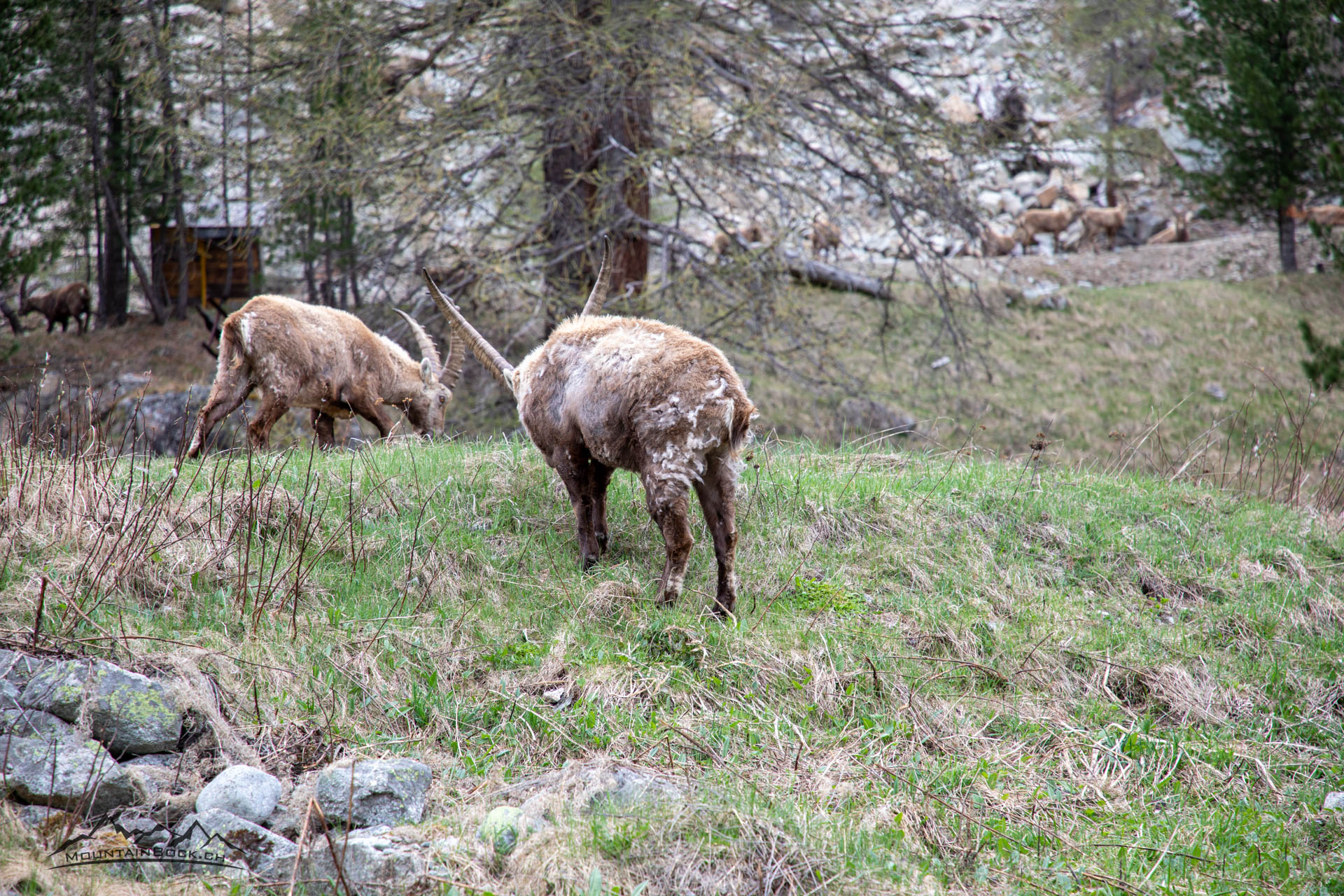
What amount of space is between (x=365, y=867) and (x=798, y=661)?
2.42 meters

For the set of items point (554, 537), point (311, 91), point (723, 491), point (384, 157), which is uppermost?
point (311, 91)

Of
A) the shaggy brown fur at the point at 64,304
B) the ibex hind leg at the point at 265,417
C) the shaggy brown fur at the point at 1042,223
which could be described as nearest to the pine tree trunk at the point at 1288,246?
the shaggy brown fur at the point at 1042,223

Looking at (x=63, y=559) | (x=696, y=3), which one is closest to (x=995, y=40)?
(x=696, y=3)

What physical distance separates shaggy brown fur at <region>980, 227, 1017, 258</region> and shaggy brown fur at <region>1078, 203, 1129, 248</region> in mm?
2060

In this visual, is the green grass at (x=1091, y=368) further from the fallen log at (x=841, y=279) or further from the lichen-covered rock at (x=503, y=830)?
the lichen-covered rock at (x=503, y=830)

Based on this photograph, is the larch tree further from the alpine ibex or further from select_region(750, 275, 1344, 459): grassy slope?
the alpine ibex

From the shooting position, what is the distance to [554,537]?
19.8ft

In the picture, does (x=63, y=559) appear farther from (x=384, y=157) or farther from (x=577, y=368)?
(x=384, y=157)

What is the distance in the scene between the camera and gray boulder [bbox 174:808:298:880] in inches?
125

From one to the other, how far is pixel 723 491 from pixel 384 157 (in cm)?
848

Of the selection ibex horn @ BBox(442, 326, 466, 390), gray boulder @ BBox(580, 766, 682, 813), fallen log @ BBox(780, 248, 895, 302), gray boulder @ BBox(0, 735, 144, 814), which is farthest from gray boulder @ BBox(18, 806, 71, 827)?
fallen log @ BBox(780, 248, 895, 302)

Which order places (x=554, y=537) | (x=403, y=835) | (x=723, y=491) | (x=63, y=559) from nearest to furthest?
(x=403, y=835), (x=63, y=559), (x=723, y=491), (x=554, y=537)

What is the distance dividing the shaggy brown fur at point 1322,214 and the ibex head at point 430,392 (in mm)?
19809

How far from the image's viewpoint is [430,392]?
9.28 metres
